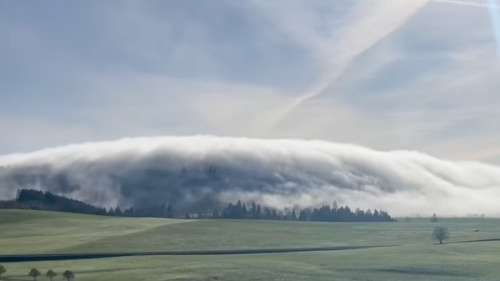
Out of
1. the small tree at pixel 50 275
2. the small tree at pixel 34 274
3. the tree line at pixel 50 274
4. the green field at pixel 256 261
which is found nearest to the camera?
the tree line at pixel 50 274

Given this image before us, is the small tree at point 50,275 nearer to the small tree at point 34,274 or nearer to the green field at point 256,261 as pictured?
the small tree at point 34,274

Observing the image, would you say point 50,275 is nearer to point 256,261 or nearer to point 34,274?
point 34,274

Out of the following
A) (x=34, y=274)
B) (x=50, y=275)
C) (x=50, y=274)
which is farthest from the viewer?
(x=34, y=274)

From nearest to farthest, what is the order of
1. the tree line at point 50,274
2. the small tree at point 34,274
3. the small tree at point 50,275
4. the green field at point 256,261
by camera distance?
the tree line at point 50,274
the small tree at point 50,275
the small tree at point 34,274
the green field at point 256,261

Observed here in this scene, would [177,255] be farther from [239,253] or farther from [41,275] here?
[41,275]

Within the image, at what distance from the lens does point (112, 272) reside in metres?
102

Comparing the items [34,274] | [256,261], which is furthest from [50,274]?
[256,261]

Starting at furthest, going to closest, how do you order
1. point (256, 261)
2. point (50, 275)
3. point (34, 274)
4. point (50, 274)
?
point (256, 261) < point (34, 274) < point (50, 274) < point (50, 275)

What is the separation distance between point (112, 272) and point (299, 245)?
7401 centimetres

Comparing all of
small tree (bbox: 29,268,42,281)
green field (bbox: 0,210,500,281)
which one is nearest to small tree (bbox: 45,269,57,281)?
small tree (bbox: 29,268,42,281)

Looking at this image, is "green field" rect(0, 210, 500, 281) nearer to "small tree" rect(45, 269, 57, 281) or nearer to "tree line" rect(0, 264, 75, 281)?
"tree line" rect(0, 264, 75, 281)

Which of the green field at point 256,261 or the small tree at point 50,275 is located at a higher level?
the green field at point 256,261

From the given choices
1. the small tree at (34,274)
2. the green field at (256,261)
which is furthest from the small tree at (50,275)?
the green field at (256,261)

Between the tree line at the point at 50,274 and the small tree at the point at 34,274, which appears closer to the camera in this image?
the tree line at the point at 50,274
